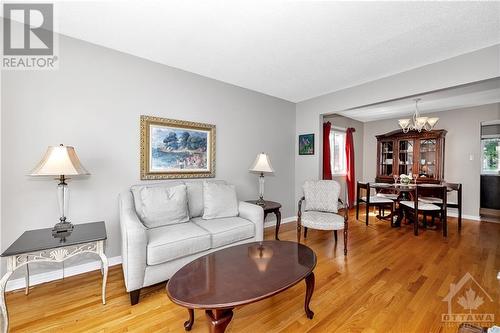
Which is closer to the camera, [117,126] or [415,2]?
[415,2]

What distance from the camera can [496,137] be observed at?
182 inches

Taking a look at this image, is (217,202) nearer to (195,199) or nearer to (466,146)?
(195,199)

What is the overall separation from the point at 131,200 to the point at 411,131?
6027 millimetres

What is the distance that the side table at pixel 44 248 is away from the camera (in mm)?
1460

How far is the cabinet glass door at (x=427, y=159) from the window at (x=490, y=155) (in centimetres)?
82

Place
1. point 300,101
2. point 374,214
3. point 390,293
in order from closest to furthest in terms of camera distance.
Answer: point 390,293
point 300,101
point 374,214

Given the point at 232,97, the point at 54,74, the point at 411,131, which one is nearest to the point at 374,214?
the point at 411,131

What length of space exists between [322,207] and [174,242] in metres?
2.29

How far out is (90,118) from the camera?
2.36 meters

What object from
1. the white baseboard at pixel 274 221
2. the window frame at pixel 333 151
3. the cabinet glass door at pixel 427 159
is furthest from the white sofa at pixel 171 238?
the cabinet glass door at pixel 427 159

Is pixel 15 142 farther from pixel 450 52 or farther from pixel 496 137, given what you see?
pixel 496 137

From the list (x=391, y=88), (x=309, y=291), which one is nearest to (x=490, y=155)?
(x=391, y=88)

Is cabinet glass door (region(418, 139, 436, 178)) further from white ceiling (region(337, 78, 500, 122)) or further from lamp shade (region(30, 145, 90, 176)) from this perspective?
lamp shade (region(30, 145, 90, 176))

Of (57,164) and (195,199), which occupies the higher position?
(57,164)
